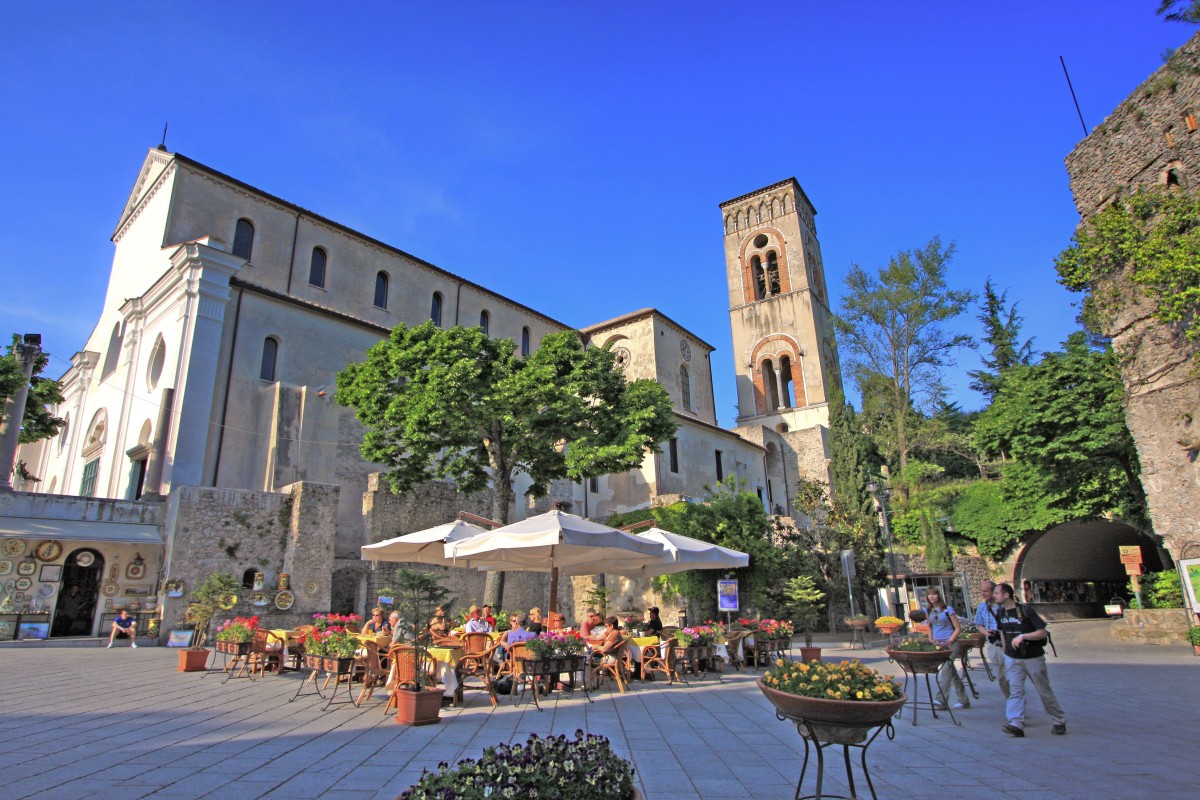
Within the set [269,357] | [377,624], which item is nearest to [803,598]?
[377,624]

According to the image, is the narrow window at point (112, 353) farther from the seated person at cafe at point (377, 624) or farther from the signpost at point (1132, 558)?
the signpost at point (1132, 558)

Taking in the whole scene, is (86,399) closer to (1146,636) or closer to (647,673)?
(647,673)

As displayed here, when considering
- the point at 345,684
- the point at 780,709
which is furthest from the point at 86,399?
the point at 780,709

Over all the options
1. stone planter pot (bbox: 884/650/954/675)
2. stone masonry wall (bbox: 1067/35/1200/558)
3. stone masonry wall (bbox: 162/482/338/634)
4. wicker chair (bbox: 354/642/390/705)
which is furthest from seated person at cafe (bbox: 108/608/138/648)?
stone masonry wall (bbox: 1067/35/1200/558)

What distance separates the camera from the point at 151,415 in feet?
72.4

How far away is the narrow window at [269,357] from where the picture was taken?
23.4 metres

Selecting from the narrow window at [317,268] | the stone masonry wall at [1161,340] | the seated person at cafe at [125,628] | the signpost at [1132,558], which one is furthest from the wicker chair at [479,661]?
the narrow window at [317,268]

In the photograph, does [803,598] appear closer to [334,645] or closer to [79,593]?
[334,645]

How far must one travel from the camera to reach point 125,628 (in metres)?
16.6

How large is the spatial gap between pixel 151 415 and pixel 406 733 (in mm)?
20225

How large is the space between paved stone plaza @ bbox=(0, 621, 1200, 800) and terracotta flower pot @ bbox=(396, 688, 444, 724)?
0.23 m

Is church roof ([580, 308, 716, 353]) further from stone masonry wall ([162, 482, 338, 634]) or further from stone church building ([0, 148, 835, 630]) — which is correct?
stone masonry wall ([162, 482, 338, 634])

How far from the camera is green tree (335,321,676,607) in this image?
17625 millimetres

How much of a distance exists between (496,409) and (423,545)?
19.5 ft
